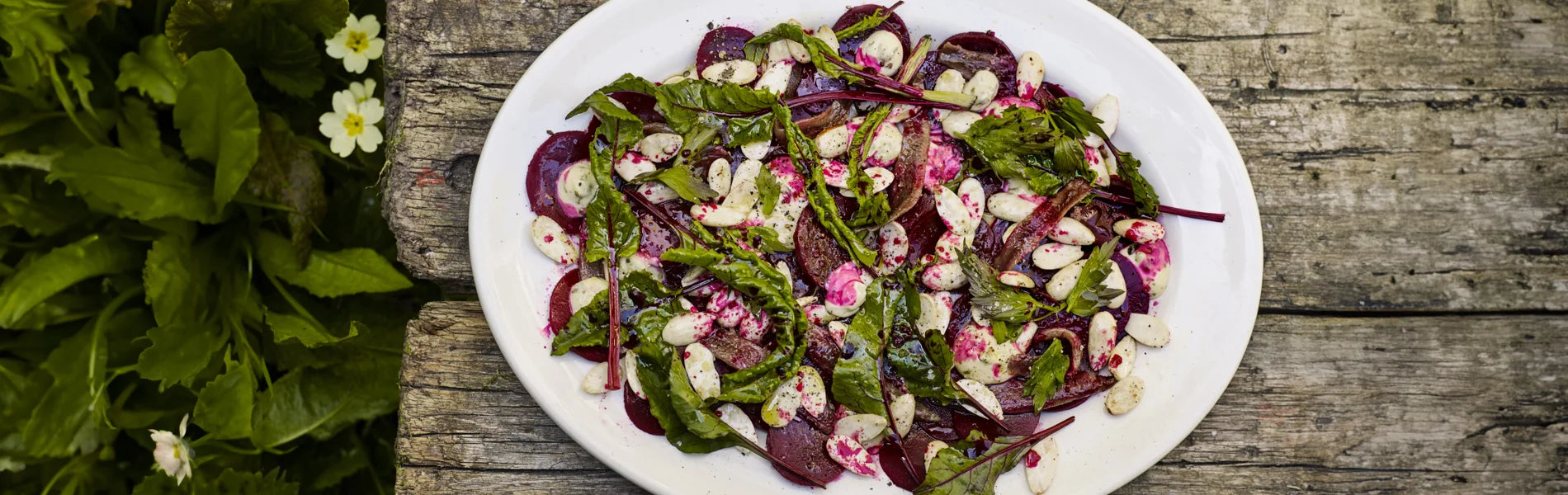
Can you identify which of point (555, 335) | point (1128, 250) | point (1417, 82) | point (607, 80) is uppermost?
point (1417, 82)

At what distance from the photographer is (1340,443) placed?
Answer: 1.43 meters

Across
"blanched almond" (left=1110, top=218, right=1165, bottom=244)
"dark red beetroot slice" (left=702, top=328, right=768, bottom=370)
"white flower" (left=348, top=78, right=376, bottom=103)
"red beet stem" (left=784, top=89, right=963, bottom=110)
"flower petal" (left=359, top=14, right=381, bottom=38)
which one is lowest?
"dark red beetroot slice" (left=702, top=328, right=768, bottom=370)

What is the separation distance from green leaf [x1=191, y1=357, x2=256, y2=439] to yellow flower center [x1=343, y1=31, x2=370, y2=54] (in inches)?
21.3

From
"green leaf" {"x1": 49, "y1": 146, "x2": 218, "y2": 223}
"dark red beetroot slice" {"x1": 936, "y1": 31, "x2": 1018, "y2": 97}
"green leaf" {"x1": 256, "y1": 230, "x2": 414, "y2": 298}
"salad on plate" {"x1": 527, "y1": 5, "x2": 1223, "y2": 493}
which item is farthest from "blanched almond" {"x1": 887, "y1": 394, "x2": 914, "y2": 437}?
"green leaf" {"x1": 49, "y1": 146, "x2": 218, "y2": 223}

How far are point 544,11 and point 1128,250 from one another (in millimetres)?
954

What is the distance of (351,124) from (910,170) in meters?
0.93

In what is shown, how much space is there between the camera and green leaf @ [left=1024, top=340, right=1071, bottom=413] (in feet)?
4.03

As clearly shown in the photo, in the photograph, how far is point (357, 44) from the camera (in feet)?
4.90

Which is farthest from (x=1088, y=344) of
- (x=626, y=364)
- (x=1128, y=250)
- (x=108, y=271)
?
(x=108, y=271)

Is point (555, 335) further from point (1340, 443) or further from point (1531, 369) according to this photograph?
point (1531, 369)

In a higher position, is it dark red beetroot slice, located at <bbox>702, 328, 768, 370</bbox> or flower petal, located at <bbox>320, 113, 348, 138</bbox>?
flower petal, located at <bbox>320, 113, 348, 138</bbox>

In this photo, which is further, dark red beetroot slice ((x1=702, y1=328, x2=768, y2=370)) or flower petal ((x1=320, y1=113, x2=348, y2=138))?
flower petal ((x1=320, y1=113, x2=348, y2=138))

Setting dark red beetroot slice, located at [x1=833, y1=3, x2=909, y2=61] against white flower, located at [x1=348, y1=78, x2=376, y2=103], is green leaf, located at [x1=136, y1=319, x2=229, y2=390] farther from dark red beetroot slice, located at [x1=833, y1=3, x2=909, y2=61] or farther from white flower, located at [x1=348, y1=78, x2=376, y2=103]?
dark red beetroot slice, located at [x1=833, y1=3, x2=909, y2=61]

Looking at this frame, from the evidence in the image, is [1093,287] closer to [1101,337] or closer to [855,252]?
[1101,337]
